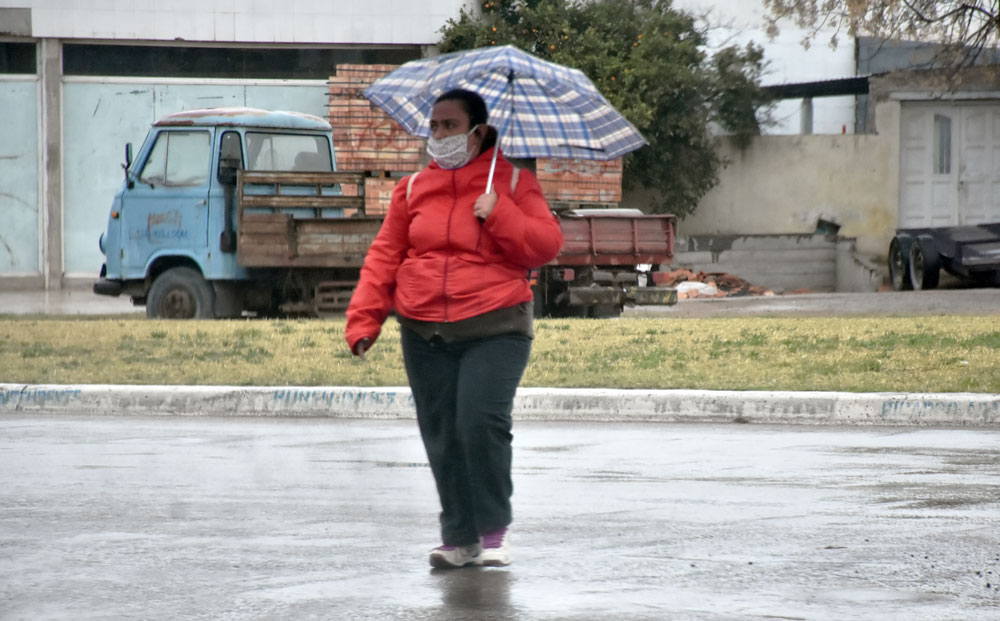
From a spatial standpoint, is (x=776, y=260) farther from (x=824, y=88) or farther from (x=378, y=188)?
(x=378, y=188)

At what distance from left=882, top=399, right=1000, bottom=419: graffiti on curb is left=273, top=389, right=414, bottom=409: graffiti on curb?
3.23 metres

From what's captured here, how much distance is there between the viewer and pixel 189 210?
58.5 feet

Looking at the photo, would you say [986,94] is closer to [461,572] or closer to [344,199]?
[344,199]

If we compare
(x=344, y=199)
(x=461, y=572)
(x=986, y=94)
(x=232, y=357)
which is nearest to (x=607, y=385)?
(x=232, y=357)

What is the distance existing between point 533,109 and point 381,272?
119 centimetres

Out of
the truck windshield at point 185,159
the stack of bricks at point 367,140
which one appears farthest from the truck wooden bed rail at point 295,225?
the stack of bricks at point 367,140

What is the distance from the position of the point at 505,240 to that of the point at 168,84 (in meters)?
23.6

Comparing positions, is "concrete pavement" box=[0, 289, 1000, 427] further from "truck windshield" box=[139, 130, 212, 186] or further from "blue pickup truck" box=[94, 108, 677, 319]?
"truck windshield" box=[139, 130, 212, 186]

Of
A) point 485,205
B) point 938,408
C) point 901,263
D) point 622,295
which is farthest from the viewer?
point 901,263

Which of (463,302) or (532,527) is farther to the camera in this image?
(532,527)

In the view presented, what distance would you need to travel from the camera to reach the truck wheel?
17.8 meters

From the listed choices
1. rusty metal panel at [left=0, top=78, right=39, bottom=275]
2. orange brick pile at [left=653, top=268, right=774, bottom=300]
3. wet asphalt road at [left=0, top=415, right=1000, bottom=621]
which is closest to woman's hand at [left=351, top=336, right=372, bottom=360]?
wet asphalt road at [left=0, top=415, right=1000, bottom=621]

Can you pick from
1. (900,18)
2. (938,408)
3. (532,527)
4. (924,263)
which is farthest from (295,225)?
(532,527)

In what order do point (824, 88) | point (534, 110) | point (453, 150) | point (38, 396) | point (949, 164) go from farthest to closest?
point (824, 88) < point (949, 164) < point (38, 396) < point (534, 110) < point (453, 150)
